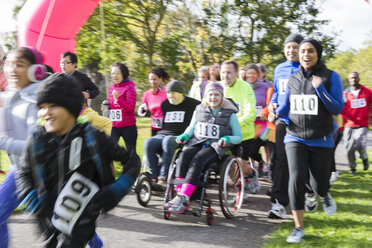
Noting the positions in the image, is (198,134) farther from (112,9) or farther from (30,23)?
(112,9)

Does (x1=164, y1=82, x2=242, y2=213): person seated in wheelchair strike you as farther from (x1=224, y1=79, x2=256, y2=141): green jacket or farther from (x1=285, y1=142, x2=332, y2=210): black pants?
(x1=285, y1=142, x2=332, y2=210): black pants

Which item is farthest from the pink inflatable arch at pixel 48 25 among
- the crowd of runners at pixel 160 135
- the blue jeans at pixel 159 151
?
the blue jeans at pixel 159 151

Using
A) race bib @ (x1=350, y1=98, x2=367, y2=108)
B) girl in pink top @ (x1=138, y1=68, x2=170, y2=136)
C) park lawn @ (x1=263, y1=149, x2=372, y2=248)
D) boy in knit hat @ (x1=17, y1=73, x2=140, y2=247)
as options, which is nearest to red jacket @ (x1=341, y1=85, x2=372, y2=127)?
race bib @ (x1=350, y1=98, x2=367, y2=108)

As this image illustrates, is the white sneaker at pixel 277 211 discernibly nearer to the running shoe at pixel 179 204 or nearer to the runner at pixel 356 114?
the running shoe at pixel 179 204

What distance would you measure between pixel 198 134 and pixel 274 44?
11052 mm

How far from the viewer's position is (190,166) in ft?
15.9

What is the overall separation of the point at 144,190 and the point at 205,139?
1.28 meters

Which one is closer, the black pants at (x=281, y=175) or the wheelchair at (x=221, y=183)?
the wheelchair at (x=221, y=183)

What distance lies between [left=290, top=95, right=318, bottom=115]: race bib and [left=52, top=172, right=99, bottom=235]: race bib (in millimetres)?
2684

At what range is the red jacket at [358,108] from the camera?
8375 millimetres

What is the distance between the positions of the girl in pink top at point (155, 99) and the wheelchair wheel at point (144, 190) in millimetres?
1180

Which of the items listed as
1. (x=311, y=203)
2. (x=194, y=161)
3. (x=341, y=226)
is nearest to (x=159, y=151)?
(x=194, y=161)

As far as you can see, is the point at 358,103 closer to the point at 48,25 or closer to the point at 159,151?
the point at 159,151

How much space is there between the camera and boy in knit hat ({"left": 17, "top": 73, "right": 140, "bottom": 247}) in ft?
7.05
